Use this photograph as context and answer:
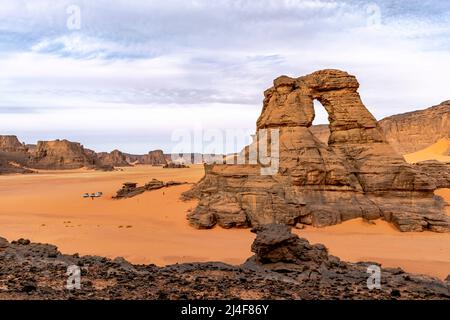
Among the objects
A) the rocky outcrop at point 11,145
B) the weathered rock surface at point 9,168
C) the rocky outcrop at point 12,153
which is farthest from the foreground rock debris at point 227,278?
the rocky outcrop at point 11,145

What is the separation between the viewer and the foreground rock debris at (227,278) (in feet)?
21.1

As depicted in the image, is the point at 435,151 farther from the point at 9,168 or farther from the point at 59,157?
the point at 9,168

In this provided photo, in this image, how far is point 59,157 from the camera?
82.6m

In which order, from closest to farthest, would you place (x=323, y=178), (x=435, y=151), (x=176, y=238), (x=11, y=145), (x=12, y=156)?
1. (x=176, y=238)
2. (x=323, y=178)
3. (x=435, y=151)
4. (x=12, y=156)
5. (x=11, y=145)

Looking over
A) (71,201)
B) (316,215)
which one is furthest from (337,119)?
(71,201)

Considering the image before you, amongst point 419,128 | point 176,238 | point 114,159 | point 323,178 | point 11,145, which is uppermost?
point 419,128

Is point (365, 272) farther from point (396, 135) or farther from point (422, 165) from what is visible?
point (396, 135)

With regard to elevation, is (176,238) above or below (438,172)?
below

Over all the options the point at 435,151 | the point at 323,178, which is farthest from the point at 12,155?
the point at 323,178

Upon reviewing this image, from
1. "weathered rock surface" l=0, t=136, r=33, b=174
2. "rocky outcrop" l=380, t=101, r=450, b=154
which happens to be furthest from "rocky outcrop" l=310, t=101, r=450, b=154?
"weathered rock surface" l=0, t=136, r=33, b=174

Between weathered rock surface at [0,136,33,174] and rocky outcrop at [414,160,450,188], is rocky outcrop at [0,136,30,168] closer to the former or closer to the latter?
weathered rock surface at [0,136,33,174]

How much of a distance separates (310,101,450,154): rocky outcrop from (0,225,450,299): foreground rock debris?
2366 inches

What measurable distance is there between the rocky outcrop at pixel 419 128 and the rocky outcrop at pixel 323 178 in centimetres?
4952

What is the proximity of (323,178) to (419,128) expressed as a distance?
186ft
